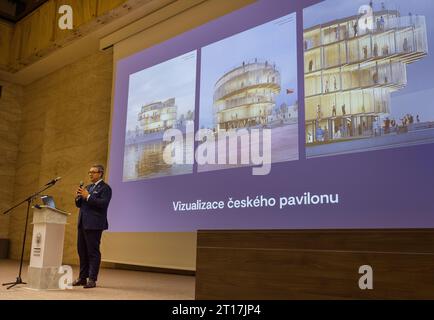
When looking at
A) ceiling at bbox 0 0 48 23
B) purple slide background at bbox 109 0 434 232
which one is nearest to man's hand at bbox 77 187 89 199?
purple slide background at bbox 109 0 434 232

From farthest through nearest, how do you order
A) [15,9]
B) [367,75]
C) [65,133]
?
[15,9] < [65,133] < [367,75]

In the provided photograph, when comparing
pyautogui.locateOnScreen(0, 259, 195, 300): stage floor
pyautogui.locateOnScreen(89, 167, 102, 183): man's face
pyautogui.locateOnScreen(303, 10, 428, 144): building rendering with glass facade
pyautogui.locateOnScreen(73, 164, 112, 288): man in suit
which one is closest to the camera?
pyautogui.locateOnScreen(303, 10, 428, 144): building rendering with glass facade

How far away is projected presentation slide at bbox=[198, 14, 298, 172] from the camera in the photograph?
386 cm

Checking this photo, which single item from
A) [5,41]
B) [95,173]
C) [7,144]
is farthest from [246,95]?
[7,144]

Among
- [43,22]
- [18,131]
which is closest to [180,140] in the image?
[43,22]

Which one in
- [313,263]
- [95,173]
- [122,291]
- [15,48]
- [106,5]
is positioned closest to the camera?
[313,263]

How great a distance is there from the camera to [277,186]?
3.82 meters

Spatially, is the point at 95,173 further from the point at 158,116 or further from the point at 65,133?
the point at 65,133

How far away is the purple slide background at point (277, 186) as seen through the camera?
121 inches

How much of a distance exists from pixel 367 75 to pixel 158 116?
8.53 ft

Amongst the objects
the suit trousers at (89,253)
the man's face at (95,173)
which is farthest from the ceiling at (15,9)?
the suit trousers at (89,253)

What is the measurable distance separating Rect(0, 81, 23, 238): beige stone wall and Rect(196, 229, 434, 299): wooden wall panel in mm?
7819

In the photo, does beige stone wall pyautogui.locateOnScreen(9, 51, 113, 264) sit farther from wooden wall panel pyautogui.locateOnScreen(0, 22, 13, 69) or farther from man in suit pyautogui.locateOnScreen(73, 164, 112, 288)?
man in suit pyautogui.locateOnScreen(73, 164, 112, 288)

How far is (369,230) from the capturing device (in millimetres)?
1652
